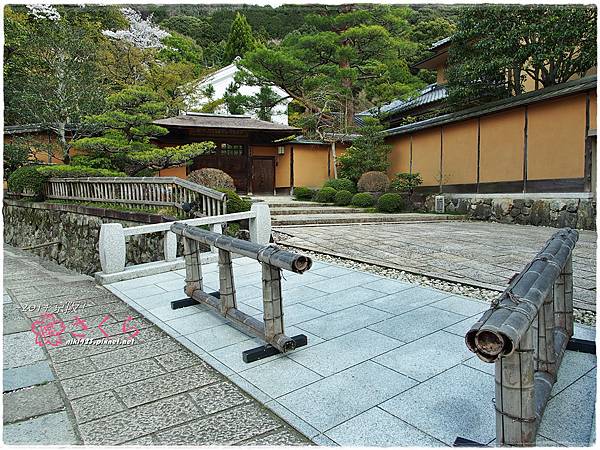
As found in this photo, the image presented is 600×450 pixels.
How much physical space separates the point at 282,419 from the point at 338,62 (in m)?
18.5

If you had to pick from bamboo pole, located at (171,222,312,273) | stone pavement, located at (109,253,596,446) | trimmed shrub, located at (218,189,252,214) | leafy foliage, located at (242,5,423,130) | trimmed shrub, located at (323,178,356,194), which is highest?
leafy foliage, located at (242,5,423,130)

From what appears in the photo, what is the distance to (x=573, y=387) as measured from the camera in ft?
7.86

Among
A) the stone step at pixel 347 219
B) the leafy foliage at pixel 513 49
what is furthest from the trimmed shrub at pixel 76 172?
the leafy foliage at pixel 513 49

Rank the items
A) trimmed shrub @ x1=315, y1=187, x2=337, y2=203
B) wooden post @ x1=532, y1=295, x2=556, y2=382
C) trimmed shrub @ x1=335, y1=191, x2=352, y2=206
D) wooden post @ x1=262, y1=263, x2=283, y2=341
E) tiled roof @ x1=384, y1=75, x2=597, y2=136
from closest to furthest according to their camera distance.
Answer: wooden post @ x1=532, y1=295, x2=556, y2=382 → wooden post @ x1=262, y1=263, x2=283, y2=341 → tiled roof @ x1=384, y1=75, x2=597, y2=136 → trimmed shrub @ x1=335, y1=191, x2=352, y2=206 → trimmed shrub @ x1=315, y1=187, x2=337, y2=203

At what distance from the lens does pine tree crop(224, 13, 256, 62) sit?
28.9 metres

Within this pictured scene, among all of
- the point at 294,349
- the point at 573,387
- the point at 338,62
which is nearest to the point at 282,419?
the point at 294,349

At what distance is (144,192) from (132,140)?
15.1ft

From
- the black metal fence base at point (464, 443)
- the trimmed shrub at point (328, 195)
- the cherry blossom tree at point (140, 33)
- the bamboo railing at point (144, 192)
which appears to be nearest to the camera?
the black metal fence base at point (464, 443)

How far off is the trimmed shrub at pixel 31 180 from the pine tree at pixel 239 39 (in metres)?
18.7

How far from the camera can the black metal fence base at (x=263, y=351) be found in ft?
9.63

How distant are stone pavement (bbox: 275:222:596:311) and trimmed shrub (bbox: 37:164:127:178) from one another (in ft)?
19.2

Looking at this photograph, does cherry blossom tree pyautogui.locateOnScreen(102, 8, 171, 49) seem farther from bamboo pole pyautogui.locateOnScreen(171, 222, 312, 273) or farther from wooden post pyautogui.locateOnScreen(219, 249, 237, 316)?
wooden post pyautogui.locateOnScreen(219, 249, 237, 316)

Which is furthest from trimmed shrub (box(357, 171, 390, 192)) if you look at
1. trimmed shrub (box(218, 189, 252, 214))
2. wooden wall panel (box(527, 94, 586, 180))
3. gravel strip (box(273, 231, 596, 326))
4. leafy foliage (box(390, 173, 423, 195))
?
gravel strip (box(273, 231, 596, 326))

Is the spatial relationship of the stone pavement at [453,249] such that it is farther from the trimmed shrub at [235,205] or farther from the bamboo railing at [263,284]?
the bamboo railing at [263,284]
